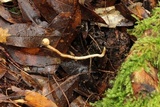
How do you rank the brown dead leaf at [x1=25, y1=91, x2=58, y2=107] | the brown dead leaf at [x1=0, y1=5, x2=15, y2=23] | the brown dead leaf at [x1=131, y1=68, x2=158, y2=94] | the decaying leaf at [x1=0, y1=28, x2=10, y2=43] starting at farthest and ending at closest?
the brown dead leaf at [x1=0, y1=5, x2=15, y2=23] < the decaying leaf at [x1=0, y1=28, x2=10, y2=43] < the brown dead leaf at [x1=25, y1=91, x2=58, y2=107] < the brown dead leaf at [x1=131, y1=68, x2=158, y2=94]

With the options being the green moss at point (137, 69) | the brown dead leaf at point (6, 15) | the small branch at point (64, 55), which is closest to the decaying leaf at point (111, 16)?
the small branch at point (64, 55)

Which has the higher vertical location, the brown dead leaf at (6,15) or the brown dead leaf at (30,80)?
the brown dead leaf at (6,15)

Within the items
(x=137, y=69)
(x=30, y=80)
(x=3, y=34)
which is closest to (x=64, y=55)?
(x=30, y=80)

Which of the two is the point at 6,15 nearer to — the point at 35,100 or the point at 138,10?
the point at 35,100

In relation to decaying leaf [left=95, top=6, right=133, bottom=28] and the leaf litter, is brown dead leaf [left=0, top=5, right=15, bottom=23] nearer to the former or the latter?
the leaf litter

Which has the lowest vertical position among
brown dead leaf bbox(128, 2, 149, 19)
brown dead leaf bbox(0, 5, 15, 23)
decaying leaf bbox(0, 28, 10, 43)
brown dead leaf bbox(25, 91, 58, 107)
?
brown dead leaf bbox(25, 91, 58, 107)

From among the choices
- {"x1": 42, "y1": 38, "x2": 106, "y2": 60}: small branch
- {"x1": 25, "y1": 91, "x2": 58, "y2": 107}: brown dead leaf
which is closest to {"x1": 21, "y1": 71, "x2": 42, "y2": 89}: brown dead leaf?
{"x1": 25, "y1": 91, "x2": 58, "y2": 107}: brown dead leaf

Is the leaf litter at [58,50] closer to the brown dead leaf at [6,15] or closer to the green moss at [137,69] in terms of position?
the brown dead leaf at [6,15]

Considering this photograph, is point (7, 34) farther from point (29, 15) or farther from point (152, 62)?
point (152, 62)
